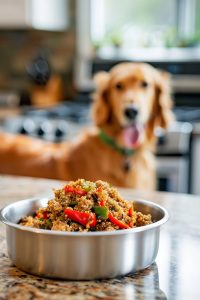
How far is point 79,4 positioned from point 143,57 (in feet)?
2.13

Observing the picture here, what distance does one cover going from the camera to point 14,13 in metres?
4.32

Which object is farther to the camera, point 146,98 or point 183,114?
point 183,114

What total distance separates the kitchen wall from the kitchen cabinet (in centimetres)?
23

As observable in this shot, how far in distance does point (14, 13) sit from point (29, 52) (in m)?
0.62

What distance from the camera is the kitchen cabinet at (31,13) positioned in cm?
428

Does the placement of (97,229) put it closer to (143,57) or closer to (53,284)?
(53,284)

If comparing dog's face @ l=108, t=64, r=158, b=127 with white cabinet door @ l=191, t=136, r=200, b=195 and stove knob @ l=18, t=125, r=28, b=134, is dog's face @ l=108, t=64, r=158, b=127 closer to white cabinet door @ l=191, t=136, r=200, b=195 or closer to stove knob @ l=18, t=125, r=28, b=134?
white cabinet door @ l=191, t=136, r=200, b=195

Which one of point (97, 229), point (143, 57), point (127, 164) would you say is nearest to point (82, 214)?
point (97, 229)

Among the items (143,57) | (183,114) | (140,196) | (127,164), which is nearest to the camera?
(140,196)

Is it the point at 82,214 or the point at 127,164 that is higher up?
the point at 82,214

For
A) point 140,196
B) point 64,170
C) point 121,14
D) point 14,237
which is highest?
point 121,14

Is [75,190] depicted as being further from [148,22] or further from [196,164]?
[148,22]

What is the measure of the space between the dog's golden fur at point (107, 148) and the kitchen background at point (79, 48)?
2.23 feet

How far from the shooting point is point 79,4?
465 cm
